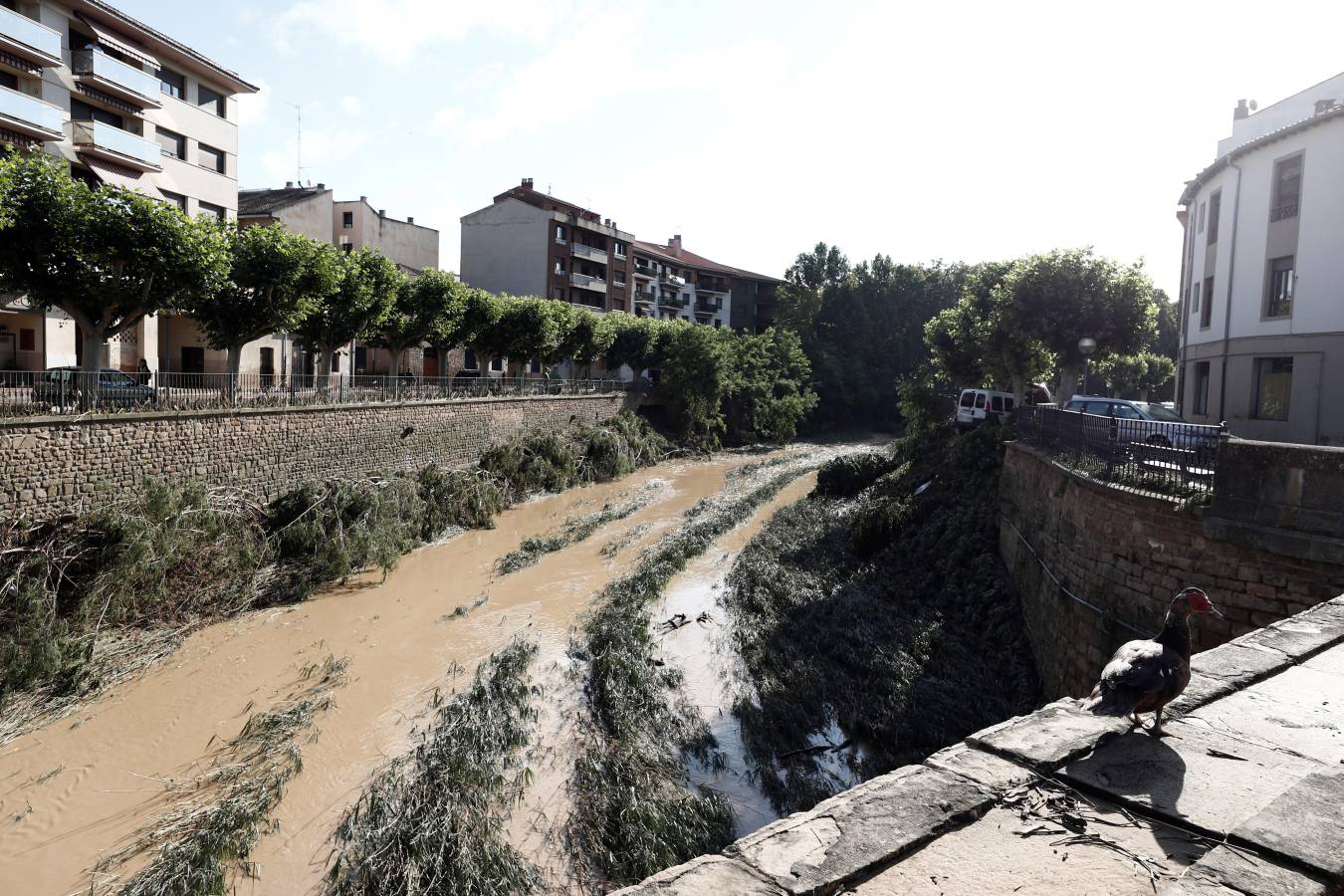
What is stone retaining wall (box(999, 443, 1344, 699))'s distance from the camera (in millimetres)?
8406

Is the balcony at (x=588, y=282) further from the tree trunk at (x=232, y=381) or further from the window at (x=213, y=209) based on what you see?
the tree trunk at (x=232, y=381)

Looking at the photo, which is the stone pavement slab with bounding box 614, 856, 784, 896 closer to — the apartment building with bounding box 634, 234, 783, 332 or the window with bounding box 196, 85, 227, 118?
the window with bounding box 196, 85, 227, 118

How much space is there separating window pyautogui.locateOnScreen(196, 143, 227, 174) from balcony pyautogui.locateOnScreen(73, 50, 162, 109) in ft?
8.51

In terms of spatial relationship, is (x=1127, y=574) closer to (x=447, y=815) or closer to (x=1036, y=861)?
(x=1036, y=861)

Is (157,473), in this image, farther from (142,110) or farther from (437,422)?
(142,110)

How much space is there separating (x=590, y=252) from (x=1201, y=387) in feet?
128

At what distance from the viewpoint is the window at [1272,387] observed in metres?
20.5

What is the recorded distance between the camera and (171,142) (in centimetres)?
2905

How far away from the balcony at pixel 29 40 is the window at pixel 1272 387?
3666cm

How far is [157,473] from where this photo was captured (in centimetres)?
1688

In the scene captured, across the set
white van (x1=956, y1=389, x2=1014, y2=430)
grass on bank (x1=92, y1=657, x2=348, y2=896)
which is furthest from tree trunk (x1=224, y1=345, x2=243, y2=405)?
white van (x1=956, y1=389, x2=1014, y2=430)

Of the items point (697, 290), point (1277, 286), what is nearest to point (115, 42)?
point (1277, 286)

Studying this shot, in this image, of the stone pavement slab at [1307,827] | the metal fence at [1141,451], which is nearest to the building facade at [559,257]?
the metal fence at [1141,451]

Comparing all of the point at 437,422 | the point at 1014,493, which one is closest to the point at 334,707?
the point at 1014,493
